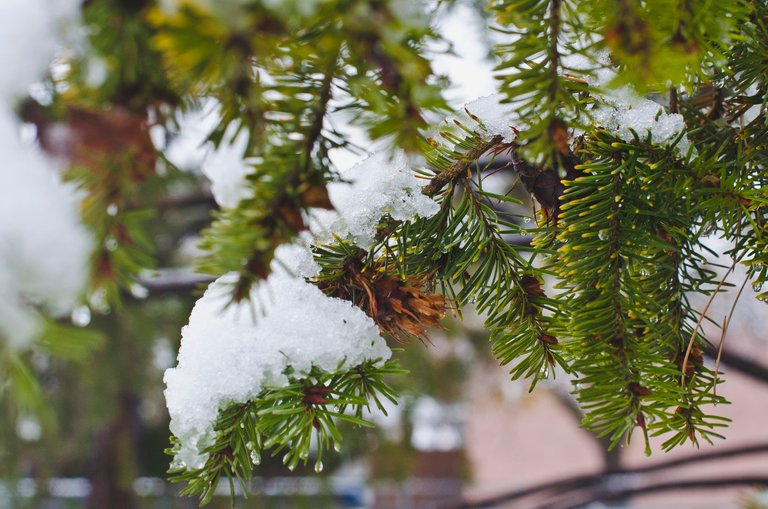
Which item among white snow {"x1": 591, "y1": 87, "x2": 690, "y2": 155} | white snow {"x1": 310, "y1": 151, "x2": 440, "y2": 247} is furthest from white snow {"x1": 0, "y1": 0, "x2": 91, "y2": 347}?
white snow {"x1": 591, "y1": 87, "x2": 690, "y2": 155}

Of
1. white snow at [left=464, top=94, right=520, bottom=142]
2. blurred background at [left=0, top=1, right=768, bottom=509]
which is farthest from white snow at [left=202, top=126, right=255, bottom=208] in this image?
blurred background at [left=0, top=1, right=768, bottom=509]

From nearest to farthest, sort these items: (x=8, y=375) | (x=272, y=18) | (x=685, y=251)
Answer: (x=272, y=18) < (x=8, y=375) < (x=685, y=251)

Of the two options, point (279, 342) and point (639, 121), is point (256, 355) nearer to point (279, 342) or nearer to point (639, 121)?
point (279, 342)

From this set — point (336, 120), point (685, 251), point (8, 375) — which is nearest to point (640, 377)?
point (685, 251)

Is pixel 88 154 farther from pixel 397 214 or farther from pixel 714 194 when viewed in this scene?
pixel 714 194

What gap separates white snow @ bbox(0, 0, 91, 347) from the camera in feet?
0.88

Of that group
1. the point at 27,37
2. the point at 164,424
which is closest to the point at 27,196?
the point at 27,37

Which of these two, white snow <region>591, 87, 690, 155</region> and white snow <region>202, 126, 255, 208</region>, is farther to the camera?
white snow <region>591, 87, 690, 155</region>

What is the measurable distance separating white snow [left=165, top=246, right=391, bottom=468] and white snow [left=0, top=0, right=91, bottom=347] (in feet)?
0.24

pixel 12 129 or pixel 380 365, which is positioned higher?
pixel 12 129

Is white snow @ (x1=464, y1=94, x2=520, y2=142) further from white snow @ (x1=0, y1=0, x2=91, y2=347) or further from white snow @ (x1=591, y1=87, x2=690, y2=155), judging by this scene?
white snow @ (x1=0, y1=0, x2=91, y2=347)

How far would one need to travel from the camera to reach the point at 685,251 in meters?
0.42

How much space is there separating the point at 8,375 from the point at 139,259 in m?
0.09

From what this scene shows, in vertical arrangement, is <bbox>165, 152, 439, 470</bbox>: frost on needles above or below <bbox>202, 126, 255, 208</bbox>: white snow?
below
